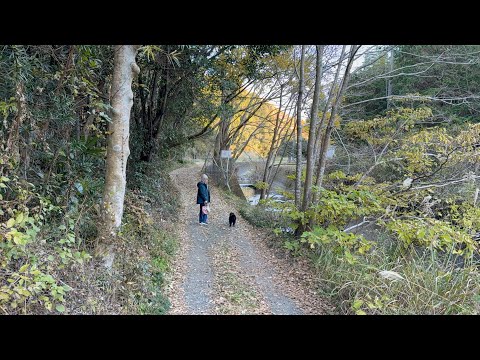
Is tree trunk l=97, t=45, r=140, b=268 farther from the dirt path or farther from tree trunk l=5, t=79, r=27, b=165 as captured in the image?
the dirt path

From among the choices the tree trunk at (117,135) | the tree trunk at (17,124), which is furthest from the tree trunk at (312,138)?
the tree trunk at (17,124)

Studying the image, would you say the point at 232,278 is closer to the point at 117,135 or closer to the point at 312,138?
the point at 117,135

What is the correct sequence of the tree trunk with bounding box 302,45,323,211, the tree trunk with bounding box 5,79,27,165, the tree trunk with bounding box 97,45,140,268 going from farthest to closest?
1. the tree trunk with bounding box 302,45,323,211
2. the tree trunk with bounding box 97,45,140,268
3. the tree trunk with bounding box 5,79,27,165

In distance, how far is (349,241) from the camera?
3953 mm

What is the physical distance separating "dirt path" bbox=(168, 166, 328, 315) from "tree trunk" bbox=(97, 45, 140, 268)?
4.92ft

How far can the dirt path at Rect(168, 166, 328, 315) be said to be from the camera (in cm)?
336

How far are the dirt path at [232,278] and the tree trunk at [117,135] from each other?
1499 mm

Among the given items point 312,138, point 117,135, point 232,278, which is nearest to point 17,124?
point 117,135

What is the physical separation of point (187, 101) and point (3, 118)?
5327 millimetres

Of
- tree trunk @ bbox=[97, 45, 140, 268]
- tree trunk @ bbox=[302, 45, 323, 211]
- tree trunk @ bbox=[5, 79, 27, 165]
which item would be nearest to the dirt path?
tree trunk @ bbox=[97, 45, 140, 268]

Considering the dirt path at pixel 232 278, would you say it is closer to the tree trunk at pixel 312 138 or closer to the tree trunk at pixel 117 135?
the tree trunk at pixel 117 135

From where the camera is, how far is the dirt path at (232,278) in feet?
11.0
